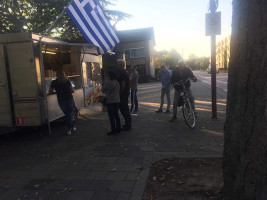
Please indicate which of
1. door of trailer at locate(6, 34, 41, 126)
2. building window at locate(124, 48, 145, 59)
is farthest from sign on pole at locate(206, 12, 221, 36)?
building window at locate(124, 48, 145, 59)

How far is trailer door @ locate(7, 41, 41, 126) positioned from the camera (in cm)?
606

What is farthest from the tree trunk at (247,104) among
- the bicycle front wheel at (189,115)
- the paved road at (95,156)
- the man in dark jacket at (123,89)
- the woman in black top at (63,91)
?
the woman in black top at (63,91)

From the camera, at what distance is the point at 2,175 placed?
170 inches

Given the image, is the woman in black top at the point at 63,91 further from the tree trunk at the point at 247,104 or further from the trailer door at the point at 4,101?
the tree trunk at the point at 247,104

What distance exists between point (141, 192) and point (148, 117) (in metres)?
5.25

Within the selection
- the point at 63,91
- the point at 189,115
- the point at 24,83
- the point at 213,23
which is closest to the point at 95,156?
the point at 63,91

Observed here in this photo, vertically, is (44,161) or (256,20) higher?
(256,20)

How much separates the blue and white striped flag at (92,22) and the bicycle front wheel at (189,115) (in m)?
3.28

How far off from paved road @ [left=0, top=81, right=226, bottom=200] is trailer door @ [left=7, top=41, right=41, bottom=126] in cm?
63

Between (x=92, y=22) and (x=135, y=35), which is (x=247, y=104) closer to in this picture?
(x=92, y=22)

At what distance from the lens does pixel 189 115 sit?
6.73 meters

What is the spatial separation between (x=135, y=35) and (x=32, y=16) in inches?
968

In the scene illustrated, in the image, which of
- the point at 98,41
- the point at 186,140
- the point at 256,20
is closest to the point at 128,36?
the point at 98,41

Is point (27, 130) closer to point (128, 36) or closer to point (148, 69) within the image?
point (148, 69)
